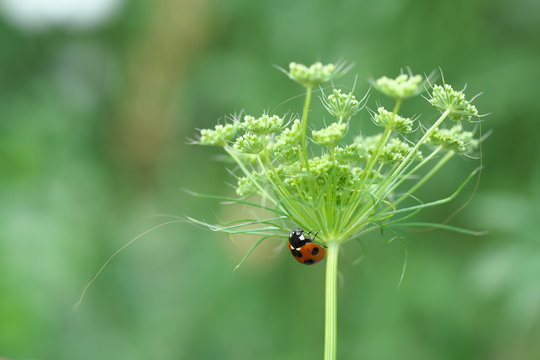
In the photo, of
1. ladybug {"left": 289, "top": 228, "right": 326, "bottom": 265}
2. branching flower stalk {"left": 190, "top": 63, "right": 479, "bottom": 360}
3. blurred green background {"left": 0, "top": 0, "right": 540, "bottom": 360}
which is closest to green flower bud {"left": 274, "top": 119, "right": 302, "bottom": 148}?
branching flower stalk {"left": 190, "top": 63, "right": 479, "bottom": 360}

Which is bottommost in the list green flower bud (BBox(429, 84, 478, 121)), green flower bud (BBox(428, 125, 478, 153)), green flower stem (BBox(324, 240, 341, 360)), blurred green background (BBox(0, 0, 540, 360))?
green flower stem (BBox(324, 240, 341, 360))

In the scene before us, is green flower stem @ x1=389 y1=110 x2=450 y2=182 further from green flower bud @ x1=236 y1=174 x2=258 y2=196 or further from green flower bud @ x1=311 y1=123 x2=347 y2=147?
green flower bud @ x1=236 y1=174 x2=258 y2=196

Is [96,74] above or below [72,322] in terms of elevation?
above

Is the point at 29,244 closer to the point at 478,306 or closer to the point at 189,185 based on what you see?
the point at 189,185

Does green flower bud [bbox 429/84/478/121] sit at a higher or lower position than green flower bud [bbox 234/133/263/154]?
higher

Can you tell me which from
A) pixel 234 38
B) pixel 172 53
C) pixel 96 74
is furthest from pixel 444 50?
pixel 96 74

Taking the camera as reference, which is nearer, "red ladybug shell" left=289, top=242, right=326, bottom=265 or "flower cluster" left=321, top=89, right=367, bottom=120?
"flower cluster" left=321, top=89, right=367, bottom=120

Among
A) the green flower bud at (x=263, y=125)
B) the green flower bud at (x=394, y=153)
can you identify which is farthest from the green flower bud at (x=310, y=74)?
the green flower bud at (x=394, y=153)
